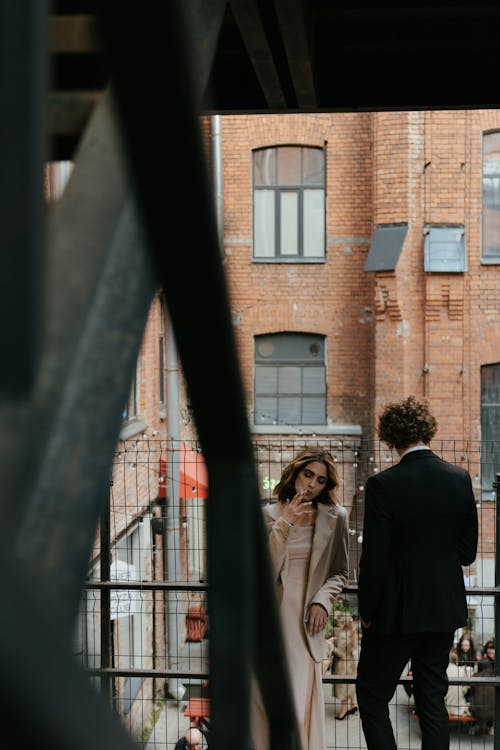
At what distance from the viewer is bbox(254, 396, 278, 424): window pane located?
53.8ft

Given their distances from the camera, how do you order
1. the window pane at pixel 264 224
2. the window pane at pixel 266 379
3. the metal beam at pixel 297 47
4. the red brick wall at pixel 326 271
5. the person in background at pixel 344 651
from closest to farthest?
the metal beam at pixel 297 47 → the person in background at pixel 344 651 → the red brick wall at pixel 326 271 → the window pane at pixel 264 224 → the window pane at pixel 266 379

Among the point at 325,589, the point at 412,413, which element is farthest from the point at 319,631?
the point at 412,413

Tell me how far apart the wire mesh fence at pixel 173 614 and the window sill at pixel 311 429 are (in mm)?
230

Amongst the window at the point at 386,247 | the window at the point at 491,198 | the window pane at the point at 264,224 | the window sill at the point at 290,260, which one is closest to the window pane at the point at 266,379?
the window sill at the point at 290,260

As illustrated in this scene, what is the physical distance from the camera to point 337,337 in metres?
15.9

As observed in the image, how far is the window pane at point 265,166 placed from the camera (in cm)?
1584

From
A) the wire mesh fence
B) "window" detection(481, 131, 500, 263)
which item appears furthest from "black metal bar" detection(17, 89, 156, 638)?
"window" detection(481, 131, 500, 263)

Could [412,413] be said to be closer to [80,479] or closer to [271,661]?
[271,661]

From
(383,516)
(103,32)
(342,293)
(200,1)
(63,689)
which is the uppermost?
(342,293)

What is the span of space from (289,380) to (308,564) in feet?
39.6

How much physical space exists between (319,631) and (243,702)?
343 centimetres

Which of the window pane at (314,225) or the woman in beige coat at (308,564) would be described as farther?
the window pane at (314,225)

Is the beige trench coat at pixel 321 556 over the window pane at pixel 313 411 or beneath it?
beneath

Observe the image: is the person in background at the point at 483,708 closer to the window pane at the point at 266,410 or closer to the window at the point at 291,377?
the window at the point at 291,377
